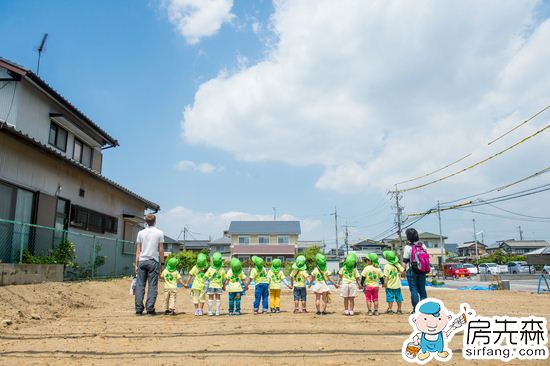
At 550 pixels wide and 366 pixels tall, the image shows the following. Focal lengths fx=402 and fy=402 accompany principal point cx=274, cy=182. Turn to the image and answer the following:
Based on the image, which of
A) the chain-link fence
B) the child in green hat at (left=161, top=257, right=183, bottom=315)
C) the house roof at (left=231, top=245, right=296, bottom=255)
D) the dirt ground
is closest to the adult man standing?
the dirt ground

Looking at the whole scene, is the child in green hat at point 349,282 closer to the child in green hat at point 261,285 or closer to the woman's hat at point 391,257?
the woman's hat at point 391,257

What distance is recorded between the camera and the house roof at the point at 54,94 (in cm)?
1275

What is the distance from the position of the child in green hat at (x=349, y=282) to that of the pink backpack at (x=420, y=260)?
1260mm

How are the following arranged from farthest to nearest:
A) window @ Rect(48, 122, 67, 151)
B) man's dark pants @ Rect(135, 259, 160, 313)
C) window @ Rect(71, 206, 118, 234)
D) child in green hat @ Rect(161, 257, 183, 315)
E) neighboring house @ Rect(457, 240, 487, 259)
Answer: neighboring house @ Rect(457, 240, 487, 259) → window @ Rect(48, 122, 67, 151) → window @ Rect(71, 206, 118, 234) → child in green hat @ Rect(161, 257, 183, 315) → man's dark pants @ Rect(135, 259, 160, 313)

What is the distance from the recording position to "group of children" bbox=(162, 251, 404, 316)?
28.6 ft

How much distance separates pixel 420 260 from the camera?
799cm

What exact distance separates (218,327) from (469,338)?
12.0 ft

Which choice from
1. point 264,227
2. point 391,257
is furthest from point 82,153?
point 264,227

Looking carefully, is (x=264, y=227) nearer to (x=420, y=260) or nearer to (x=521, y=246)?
(x=420, y=260)

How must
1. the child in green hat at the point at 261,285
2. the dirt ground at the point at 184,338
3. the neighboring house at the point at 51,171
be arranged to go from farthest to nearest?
the neighboring house at the point at 51,171 → the child in green hat at the point at 261,285 → the dirt ground at the point at 184,338

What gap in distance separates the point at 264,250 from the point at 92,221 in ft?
→ 121

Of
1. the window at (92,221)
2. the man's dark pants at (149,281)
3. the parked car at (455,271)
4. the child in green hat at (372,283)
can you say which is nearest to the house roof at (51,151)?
the window at (92,221)

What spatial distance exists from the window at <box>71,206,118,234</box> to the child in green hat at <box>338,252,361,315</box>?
10081 mm
